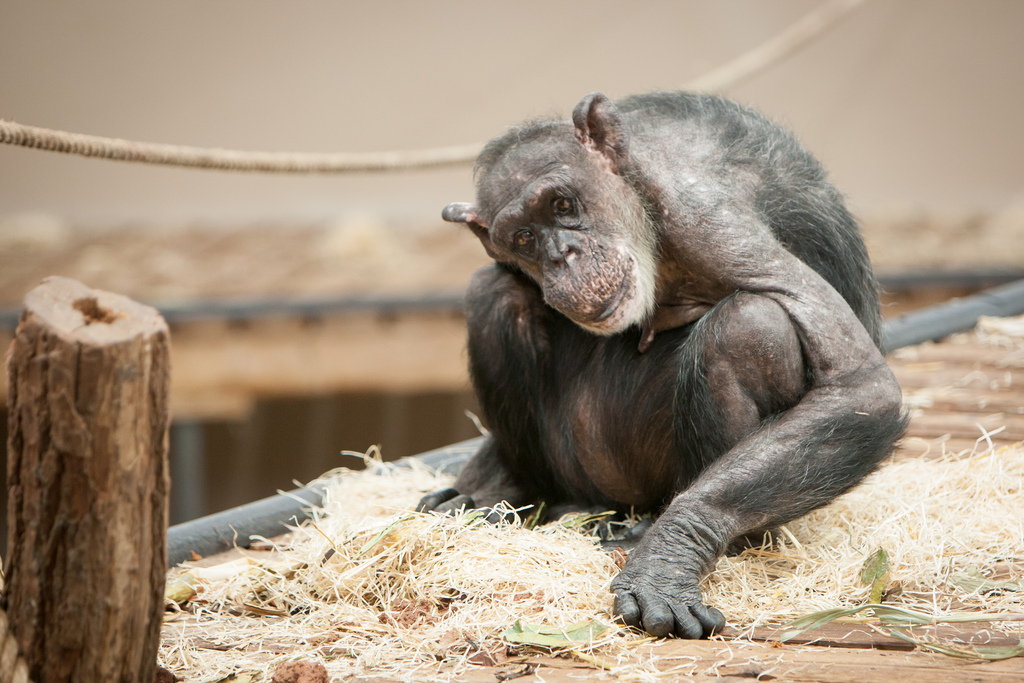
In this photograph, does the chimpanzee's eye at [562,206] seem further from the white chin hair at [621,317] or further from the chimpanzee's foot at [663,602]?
the chimpanzee's foot at [663,602]

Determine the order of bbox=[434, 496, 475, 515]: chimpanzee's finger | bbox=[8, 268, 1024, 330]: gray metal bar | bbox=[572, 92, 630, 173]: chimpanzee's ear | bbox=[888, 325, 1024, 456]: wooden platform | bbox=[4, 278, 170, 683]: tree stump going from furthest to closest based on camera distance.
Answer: bbox=[8, 268, 1024, 330]: gray metal bar, bbox=[888, 325, 1024, 456]: wooden platform, bbox=[434, 496, 475, 515]: chimpanzee's finger, bbox=[572, 92, 630, 173]: chimpanzee's ear, bbox=[4, 278, 170, 683]: tree stump

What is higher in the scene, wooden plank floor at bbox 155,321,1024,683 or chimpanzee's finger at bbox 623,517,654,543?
wooden plank floor at bbox 155,321,1024,683

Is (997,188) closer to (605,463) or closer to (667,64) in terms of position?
(667,64)

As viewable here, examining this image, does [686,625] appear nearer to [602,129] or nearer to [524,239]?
[524,239]

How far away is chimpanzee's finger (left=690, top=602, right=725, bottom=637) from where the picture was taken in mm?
2268

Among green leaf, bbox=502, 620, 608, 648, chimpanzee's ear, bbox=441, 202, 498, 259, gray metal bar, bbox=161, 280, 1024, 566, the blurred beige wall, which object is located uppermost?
the blurred beige wall

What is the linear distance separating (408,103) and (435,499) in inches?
351

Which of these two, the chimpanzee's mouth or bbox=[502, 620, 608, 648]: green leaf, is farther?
the chimpanzee's mouth

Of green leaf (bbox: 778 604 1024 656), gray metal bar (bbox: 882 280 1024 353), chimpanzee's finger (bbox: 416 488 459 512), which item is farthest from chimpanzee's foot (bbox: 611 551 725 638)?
gray metal bar (bbox: 882 280 1024 353)

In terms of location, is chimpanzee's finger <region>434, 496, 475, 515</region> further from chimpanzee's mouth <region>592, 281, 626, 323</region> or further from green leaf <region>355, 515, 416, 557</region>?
chimpanzee's mouth <region>592, 281, 626, 323</region>

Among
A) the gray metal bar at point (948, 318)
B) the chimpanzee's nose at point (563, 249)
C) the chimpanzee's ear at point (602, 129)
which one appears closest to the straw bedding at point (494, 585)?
the chimpanzee's nose at point (563, 249)

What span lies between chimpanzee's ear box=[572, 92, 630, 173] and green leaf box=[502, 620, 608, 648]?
1370mm

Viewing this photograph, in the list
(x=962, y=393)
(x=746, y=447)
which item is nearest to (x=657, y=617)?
(x=746, y=447)

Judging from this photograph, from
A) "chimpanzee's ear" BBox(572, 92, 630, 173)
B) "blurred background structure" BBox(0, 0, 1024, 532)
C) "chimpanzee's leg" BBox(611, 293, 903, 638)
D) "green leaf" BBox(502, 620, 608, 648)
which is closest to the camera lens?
"green leaf" BBox(502, 620, 608, 648)
